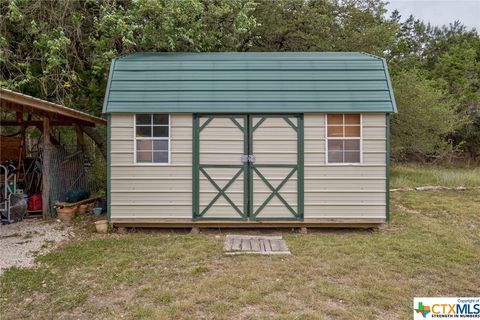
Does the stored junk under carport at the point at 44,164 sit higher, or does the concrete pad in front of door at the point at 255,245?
the stored junk under carport at the point at 44,164

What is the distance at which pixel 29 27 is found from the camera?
8.34 meters

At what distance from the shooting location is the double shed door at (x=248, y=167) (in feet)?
20.6

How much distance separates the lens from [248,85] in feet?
21.3

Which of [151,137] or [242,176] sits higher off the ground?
[151,137]

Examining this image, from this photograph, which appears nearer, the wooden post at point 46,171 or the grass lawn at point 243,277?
the grass lawn at point 243,277

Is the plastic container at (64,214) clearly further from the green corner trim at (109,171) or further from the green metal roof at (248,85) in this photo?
the green metal roof at (248,85)

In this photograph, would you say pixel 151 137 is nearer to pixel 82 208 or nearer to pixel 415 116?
pixel 82 208

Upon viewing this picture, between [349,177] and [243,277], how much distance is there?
300 cm

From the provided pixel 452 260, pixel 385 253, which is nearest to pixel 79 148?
pixel 385 253

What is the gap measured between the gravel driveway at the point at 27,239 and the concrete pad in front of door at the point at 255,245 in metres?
2.72

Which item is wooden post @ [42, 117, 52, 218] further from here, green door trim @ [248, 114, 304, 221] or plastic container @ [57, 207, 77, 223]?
green door trim @ [248, 114, 304, 221]

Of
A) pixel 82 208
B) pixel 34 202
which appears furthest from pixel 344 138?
pixel 34 202

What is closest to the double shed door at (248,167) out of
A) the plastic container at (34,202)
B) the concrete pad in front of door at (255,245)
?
the concrete pad in front of door at (255,245)

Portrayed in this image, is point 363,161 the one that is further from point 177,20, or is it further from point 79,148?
point 79,148
